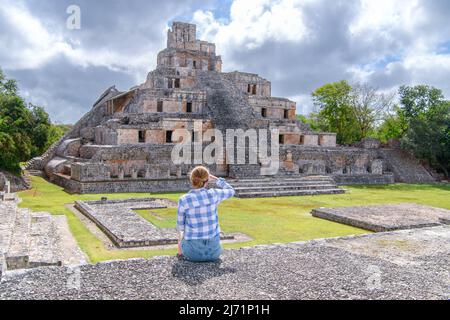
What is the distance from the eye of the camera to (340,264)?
5.95 meters

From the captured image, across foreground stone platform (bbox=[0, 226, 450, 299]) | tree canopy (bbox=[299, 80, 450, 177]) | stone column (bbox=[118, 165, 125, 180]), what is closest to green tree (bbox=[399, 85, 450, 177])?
tree canopy (bbox=[299, 80, 450, 177])

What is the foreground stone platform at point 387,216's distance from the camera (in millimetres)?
10797

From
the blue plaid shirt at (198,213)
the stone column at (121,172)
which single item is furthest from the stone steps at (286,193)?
the blue plaid shirt at (198,213)

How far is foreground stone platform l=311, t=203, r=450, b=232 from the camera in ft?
35.4

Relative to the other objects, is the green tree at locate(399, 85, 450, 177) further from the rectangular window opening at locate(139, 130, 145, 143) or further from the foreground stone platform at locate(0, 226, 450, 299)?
the foreground stone platform at locate(0, 226, 450, 299)

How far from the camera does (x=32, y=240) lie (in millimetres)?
8539

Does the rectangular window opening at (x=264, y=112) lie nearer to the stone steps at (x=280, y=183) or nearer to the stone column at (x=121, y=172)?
the stone steps at (x=280, y=183)

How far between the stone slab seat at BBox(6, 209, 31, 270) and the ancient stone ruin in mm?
6285

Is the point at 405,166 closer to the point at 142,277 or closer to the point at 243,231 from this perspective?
the point at 243,231

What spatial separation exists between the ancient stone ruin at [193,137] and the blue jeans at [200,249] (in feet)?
36.4

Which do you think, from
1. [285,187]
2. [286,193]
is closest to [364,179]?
[285,187]

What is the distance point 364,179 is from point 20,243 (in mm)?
18842

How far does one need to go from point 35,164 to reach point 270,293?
23.5 m

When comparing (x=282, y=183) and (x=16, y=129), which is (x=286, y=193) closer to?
(x=282, y=183)
